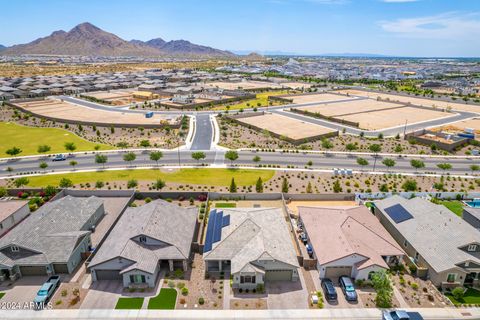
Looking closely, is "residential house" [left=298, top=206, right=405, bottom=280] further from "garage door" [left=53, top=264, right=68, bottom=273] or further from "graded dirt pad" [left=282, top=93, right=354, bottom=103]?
"graded dirt pad" [left=282, top=93, right=354, bottom=103]

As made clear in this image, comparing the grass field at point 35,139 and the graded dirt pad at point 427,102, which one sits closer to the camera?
the grass field at point 35,139

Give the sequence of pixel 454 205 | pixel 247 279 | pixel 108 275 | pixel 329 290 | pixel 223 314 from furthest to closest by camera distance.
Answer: pixel 454 205 → pixel 108 275 → pixel 247 279 → pixel 329 290 → pixel 223 314

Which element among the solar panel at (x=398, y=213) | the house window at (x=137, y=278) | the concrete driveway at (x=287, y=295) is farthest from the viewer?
the solar panel at (x=398, y=213)

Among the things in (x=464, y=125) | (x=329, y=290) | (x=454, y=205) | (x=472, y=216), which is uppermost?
(x=464, y=125)

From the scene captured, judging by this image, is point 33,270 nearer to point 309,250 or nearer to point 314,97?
point 309,250

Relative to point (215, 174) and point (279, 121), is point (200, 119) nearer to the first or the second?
point (279, 121)

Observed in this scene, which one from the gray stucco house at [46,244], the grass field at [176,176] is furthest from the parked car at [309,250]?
the gray stucco house at [46,244]

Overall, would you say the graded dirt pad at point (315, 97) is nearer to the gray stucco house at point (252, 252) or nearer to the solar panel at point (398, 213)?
the solar panel at point (398, 213)

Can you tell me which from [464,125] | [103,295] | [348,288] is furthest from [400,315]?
[464,125]
